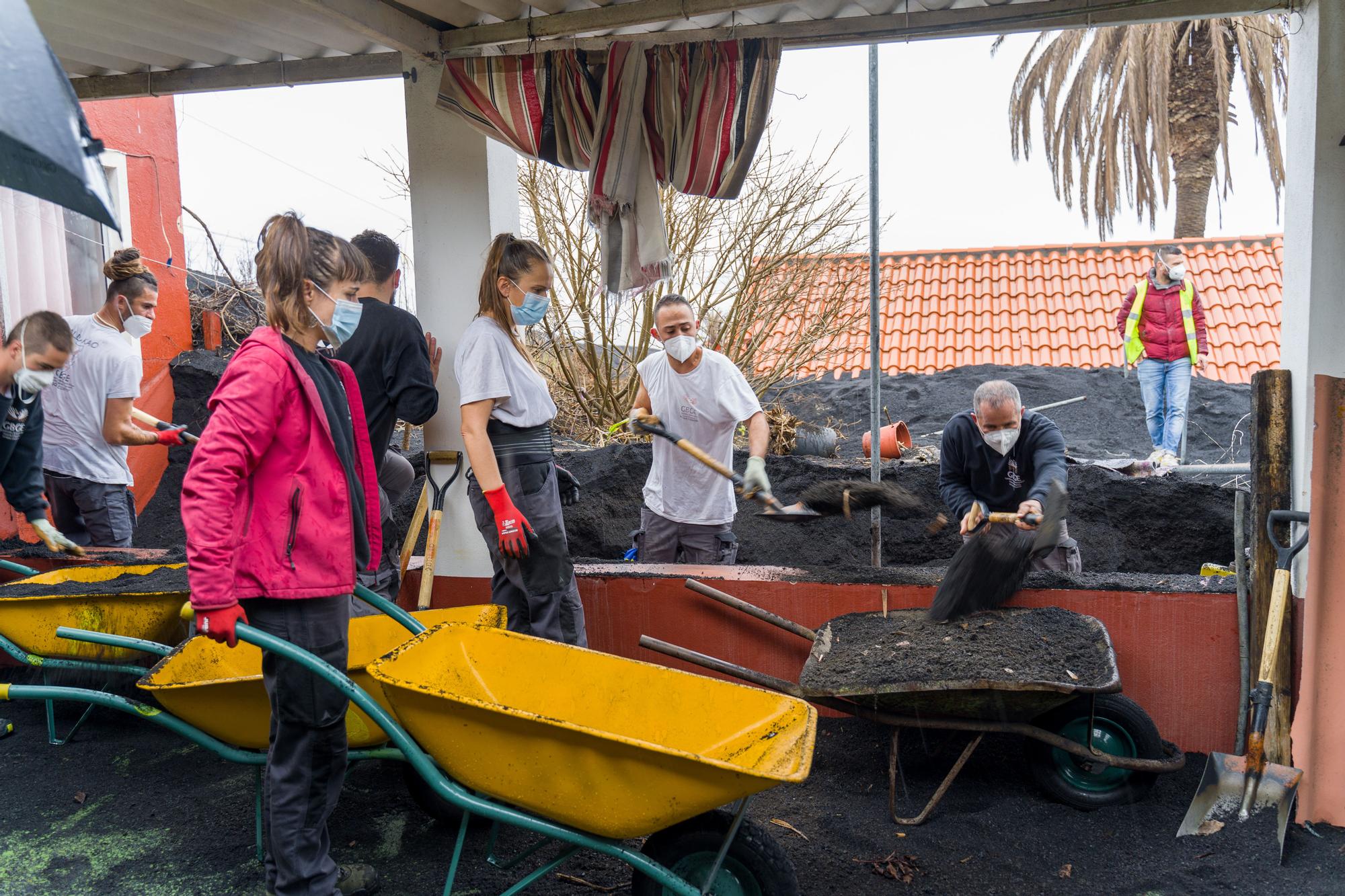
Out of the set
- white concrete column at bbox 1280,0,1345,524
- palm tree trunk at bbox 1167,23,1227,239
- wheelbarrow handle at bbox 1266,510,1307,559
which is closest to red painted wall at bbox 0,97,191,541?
white concrete column at bbox 1280,0,1345,524

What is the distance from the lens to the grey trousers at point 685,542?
424 cm

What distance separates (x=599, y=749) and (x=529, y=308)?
73.5 inches

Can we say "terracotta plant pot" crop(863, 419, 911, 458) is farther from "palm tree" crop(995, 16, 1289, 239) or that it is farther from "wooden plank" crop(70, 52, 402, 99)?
"palm tree" crop(995, 16, 1289, 239)

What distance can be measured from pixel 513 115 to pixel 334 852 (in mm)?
2795

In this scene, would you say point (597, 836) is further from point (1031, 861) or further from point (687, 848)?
point (1031, 861)

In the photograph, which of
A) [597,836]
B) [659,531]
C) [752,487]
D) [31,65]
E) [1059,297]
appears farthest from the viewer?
[1059,297]

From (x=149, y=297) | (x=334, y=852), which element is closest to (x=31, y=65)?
(x=334, y=852)

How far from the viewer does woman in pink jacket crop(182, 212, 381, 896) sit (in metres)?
2.15

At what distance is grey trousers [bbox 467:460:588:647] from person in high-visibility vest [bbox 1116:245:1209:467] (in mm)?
6717

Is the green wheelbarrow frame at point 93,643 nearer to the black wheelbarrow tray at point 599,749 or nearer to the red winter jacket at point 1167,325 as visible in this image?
the black wheelbarrow tray at point 599,749

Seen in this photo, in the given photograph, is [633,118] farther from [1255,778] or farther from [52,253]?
[52,253]

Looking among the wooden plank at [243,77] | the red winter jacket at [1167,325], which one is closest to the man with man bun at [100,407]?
the wooden plank at [243,77]

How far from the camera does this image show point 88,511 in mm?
4574

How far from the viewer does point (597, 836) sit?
2.12m
